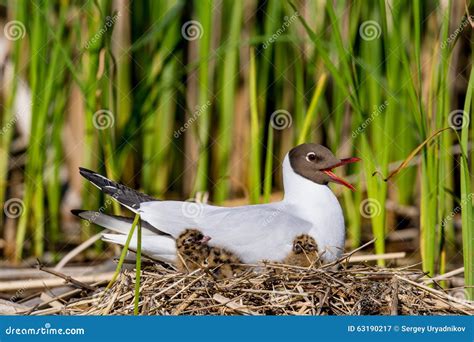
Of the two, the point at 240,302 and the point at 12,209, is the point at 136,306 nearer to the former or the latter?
the point at 240,302

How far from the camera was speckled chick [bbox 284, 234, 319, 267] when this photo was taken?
4.54m

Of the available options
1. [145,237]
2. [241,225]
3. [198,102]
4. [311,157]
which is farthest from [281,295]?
[198,102]

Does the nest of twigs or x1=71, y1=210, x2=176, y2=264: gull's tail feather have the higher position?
x1=71, y1=210, x2=176, y2=264: gull's tail feather

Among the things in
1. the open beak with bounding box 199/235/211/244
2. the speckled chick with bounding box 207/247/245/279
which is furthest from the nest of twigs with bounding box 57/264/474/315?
the open beak with bounding box 199/235/211/244

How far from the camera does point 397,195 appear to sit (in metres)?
6.32

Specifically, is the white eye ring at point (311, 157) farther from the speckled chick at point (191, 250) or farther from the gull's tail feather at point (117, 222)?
the gull's tail feather at point (117, 222)

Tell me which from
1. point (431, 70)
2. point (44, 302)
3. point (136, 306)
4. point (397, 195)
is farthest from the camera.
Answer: point (397, 195)

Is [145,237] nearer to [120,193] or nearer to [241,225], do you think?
[120,193]

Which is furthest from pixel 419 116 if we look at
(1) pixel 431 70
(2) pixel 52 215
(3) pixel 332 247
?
(2) pixel 52 215

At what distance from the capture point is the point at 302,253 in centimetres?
456

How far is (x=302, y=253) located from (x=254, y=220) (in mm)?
256

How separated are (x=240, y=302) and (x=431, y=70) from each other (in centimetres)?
163

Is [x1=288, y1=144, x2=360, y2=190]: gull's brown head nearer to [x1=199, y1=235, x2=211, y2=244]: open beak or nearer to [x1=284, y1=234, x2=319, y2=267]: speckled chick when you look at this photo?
[x1=284, y1=234, x2=319, y2=267]: speckled chick

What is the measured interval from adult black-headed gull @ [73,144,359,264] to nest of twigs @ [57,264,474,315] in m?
0.17
